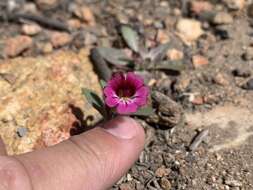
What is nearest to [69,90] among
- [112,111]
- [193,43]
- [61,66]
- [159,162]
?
[61,66]

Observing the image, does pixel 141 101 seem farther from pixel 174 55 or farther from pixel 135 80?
pixel 174 55

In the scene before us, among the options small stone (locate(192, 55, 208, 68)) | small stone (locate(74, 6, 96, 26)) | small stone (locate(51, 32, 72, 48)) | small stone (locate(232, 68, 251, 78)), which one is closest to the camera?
small stone (locate(232, 68, 251, 78))

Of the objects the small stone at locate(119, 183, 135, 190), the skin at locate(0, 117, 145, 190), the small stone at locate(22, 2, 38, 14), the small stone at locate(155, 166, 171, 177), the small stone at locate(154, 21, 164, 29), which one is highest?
the small stone at locate(22, 2, 38, 14)

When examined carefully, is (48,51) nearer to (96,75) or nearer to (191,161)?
(96,75)

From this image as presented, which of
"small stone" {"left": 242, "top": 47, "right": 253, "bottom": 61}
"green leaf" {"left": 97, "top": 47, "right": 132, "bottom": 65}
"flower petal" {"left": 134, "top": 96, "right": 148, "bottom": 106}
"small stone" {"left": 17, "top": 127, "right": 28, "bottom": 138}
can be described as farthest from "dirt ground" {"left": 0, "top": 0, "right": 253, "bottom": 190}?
"small stone" {"left": 17, "top": 127, "right": 28, "bottom": 138}

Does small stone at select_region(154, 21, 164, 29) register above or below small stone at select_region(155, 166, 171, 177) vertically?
above

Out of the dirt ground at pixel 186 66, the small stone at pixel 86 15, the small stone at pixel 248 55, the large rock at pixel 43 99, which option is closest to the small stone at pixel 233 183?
A: the dirt ground at pixel 186 66

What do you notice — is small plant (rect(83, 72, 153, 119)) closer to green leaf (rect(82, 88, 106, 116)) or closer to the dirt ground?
green leaf (rect(82, 88, 106, 116))

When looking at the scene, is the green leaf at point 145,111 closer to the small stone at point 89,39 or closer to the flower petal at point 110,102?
the flower petal at point 110,102
